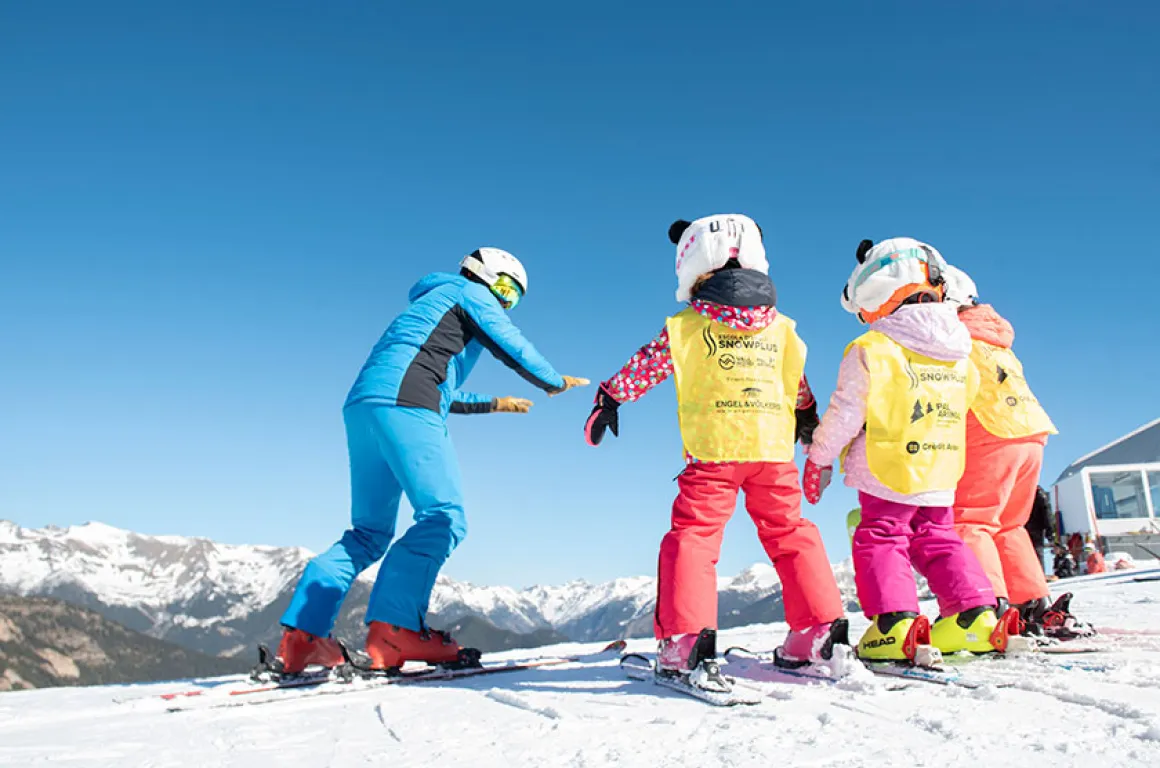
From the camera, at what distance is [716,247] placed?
11.8ft

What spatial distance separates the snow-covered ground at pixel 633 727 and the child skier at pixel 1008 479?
1035 millimetres

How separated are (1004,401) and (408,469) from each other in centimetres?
346

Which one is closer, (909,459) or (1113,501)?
(909,459)

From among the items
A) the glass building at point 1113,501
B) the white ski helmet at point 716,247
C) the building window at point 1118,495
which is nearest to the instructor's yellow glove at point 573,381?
the white ski helmet at point 716,247

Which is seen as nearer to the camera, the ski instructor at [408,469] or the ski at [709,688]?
the ski at [709,688]

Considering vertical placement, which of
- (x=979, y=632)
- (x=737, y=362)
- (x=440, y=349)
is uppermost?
(x=440, y=349)

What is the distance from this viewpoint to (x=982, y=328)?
15.4 ft

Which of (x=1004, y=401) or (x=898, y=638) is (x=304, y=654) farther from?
(x=1004, y=401)

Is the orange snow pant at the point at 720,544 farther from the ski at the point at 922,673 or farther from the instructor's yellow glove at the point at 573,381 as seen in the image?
the instructor's yellow glove at the point at 573,381

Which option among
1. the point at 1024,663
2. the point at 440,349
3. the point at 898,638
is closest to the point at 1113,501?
the point at 1024,663

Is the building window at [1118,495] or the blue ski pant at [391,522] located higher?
the building window at [1118,495]

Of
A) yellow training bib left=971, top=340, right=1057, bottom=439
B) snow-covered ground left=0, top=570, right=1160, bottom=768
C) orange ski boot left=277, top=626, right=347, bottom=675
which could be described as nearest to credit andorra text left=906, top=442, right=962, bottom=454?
yellow training bib left=971, top=340, right=1057, bottom=439

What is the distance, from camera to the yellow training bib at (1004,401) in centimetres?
437

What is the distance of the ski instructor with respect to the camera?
3.82 m
